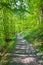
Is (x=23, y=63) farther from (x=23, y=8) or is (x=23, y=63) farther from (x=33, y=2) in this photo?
(x=33, y=2)

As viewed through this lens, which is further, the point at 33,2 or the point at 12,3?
the point at 33,2

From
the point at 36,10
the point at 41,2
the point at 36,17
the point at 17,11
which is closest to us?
the point at 17,11

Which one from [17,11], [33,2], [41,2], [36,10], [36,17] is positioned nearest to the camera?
[17,11]

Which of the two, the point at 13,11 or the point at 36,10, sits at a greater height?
the point at 13,11

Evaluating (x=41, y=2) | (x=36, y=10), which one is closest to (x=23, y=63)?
(x=41, y=2)

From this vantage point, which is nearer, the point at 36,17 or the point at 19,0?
the point at 19,0

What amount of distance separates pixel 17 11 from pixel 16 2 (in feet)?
2.10

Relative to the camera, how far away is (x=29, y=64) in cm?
1018

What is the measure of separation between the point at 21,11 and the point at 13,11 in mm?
420

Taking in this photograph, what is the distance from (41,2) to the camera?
1219 inches

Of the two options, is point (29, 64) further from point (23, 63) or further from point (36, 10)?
point (36, 10)

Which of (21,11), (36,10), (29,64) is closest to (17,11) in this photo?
(21,11)

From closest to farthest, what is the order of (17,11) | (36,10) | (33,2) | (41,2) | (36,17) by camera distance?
(17,11) → (41,2) → (33,2) → (36,10) → (36,17)

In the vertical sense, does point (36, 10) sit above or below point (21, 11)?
below
